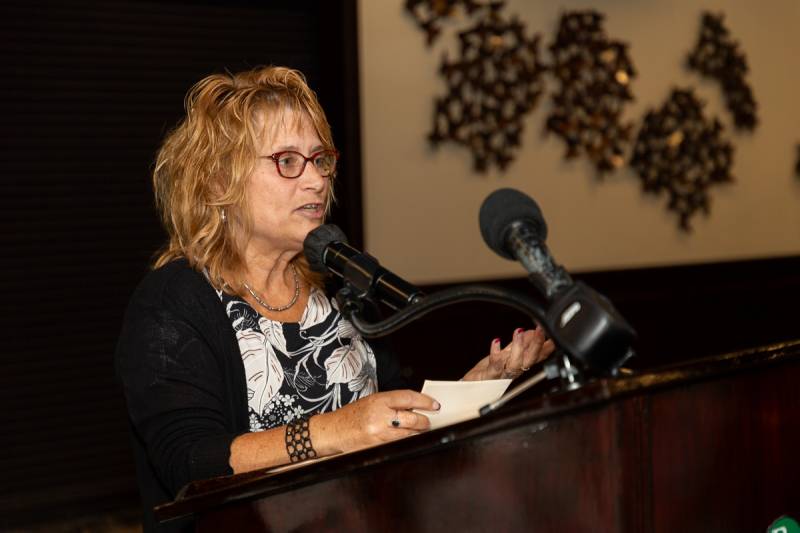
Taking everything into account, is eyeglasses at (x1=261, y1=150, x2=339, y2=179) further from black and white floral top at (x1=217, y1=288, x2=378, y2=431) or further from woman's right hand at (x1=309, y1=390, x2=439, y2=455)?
woman's right hand at (x1=309, y1=390, x2=439, y2=455)

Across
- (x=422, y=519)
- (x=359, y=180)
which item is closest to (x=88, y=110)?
(x=359, y=180)

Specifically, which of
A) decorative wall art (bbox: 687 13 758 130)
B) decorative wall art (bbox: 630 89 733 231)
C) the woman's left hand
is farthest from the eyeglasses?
decorative wall art (bbox: 687 13 758 130)

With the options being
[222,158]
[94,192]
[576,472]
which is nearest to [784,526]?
[576,472]

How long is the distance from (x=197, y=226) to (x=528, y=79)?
2932mm

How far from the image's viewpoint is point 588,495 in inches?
39.4

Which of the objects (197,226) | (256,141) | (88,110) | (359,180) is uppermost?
(88,110)

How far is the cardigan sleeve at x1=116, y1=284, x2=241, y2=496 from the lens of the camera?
1441mm

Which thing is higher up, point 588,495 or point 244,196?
point 244,196

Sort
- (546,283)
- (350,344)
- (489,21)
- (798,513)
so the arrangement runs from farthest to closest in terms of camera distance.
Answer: (489,21) → (350,344) → (798,513) → (546,283)

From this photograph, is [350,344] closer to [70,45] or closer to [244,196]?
[244,196]

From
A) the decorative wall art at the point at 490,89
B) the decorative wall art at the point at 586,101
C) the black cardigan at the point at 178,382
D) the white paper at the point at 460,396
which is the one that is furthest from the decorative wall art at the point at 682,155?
the white paper at the point at 460,396

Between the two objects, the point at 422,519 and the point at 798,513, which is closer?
the point at 422,519

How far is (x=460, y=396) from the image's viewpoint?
133 centimetres

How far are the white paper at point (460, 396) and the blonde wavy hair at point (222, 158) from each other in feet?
1.91
